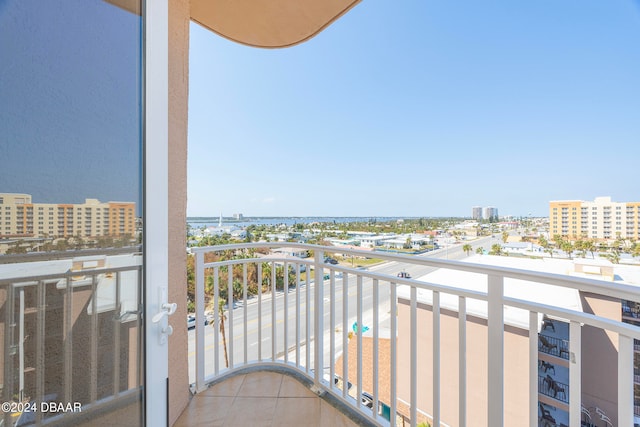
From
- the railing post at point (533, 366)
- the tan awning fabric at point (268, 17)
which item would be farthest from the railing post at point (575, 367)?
the tan awning fabric at point (268, 17)

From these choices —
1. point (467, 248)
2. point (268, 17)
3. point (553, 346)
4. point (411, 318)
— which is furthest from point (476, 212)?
point (268, 17)

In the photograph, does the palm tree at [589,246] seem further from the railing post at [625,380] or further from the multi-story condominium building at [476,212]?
the railing post at [625,380]

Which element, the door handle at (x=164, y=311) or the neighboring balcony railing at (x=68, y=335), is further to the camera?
the door handle at (x=164, y=311)

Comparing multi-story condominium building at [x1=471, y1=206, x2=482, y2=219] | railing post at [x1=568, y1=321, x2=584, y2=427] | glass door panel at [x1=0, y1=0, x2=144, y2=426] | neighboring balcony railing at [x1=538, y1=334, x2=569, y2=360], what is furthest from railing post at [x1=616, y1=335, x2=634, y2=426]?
multi-story condominium building at [x1=471, y1=206, x2=482, y2=219]

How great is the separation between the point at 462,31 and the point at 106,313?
6.89 m

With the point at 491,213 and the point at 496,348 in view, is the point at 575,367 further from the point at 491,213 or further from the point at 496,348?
the point at 491,213

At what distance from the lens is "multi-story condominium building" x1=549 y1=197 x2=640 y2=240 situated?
2312 mm

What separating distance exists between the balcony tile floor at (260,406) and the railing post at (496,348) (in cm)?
90

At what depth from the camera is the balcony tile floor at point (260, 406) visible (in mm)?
1676

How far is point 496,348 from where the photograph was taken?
113 cm

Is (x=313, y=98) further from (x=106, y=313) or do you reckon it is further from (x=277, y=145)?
(x=106, y=313)

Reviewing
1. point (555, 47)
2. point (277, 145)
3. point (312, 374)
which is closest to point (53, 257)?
point (312, 374)

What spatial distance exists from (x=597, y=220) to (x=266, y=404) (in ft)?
11.4

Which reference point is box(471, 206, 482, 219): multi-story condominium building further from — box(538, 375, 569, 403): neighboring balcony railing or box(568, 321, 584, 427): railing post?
box(568, 321, 584, 427): railing post
